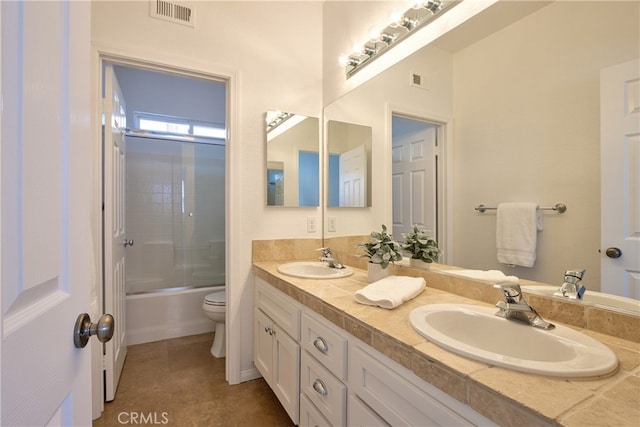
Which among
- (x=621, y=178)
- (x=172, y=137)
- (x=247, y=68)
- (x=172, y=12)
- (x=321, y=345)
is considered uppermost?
(x=172, y=12)

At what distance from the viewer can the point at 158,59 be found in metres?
1.77

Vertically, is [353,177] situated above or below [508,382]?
above

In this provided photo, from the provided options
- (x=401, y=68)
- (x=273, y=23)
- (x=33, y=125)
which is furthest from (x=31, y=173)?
(x=273, y=23)

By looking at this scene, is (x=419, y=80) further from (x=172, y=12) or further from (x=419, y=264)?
(x=172, y=12)

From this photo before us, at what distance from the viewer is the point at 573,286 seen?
93 centimetres

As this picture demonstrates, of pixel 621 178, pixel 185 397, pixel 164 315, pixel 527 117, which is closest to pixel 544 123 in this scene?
pixel 527 117

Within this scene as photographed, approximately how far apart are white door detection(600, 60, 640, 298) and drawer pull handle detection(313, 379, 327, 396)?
3.19 ft

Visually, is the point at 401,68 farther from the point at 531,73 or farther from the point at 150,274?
the point at 150,274

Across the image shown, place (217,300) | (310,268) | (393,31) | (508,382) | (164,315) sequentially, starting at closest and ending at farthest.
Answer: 1. (508,382)
2. (393,31)
3. (310,268)
4. (217,300)
5. (164,315)

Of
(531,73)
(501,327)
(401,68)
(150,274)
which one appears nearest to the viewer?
(501,327)

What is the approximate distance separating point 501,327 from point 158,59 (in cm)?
212

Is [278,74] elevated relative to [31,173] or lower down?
elevated

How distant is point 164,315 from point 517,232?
2.78 metres

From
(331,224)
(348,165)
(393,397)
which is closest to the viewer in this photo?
(393,397)
